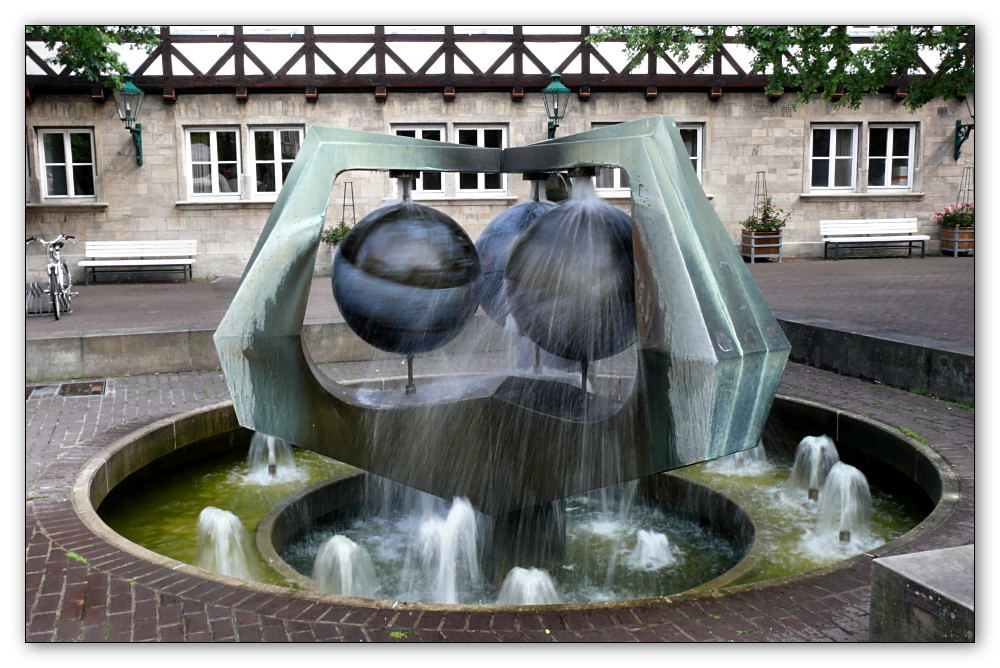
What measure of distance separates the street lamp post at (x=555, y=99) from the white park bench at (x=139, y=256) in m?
7.49

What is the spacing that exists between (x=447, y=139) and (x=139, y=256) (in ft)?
21.3

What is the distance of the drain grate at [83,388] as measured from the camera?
7902 mm

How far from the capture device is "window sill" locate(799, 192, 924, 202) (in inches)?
804

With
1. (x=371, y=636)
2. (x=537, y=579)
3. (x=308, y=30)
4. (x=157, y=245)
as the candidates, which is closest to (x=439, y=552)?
(x=537, y=579)

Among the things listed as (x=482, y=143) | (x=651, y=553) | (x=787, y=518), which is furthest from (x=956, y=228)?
(x=651, y=553)

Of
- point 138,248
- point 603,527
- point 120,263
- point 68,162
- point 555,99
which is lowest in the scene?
point 603,527

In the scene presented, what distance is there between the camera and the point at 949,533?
4230 millimetres

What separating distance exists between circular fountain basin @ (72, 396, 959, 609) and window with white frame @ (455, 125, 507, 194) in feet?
41.8

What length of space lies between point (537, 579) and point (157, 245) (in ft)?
51.4

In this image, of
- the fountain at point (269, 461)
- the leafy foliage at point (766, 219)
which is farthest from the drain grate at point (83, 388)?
the leafy foliage at point (766, 219)

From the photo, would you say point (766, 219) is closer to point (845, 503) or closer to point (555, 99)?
point (555, 99)

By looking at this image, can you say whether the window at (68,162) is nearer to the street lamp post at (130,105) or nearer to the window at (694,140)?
the street lamp post at (130,105)

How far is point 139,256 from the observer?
59.2 ft

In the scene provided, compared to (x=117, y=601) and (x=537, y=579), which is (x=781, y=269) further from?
(x=117, y=601)
